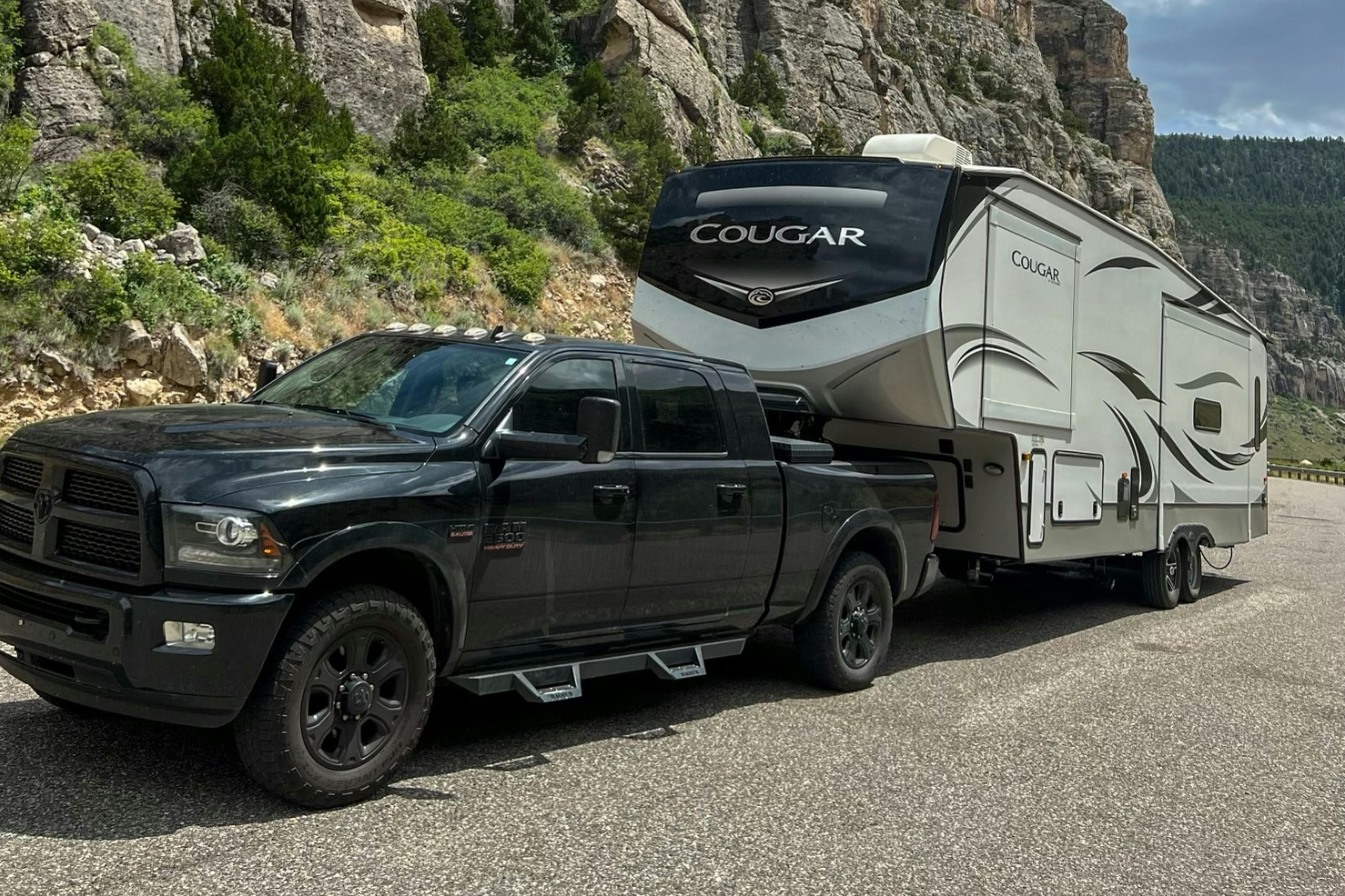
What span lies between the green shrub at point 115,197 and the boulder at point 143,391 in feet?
10.5

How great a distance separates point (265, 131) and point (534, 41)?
718 inches

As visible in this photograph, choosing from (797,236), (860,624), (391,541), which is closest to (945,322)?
(797,236)

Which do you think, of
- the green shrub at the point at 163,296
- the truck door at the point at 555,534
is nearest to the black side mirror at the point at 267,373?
the truck door at the point at 555,534

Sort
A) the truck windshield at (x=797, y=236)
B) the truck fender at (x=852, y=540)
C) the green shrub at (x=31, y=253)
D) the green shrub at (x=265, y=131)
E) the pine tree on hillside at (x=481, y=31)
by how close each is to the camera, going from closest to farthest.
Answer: the truck fender at (x=852, y=540)
the truck windshield at (x=797, y=236)
the green shrub at (x=31, y=253)
the green shrub at (x=265, y=131)
the pine tree on hillside at (x=481, y=31)

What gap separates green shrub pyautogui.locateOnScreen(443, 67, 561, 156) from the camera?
103 feet

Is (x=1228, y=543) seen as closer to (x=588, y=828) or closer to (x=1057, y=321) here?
(x=1057, y=321)

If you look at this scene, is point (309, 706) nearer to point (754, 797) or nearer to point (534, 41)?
point (754, 797)

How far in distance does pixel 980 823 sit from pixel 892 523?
2.94 metres

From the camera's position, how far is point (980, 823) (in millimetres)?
5164

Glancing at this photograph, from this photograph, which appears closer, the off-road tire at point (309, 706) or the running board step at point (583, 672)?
the off-road tire at point (309, 706)

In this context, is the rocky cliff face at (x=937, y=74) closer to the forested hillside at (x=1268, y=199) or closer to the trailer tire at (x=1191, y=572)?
the trailer tire at (x=1191, y=572)

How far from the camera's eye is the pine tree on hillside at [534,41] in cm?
3744

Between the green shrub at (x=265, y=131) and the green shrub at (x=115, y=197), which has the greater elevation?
the green shrub at (x=265, y=131)

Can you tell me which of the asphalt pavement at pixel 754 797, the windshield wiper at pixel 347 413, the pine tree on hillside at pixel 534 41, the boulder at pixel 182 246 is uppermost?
the pine tree on hillside at pixel 534 41
